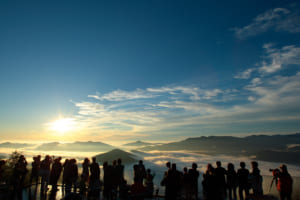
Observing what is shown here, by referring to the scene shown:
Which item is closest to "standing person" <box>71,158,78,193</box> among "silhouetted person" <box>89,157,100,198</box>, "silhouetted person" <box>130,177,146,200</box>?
"silhouetted person" <box>89,157,100,198</box>

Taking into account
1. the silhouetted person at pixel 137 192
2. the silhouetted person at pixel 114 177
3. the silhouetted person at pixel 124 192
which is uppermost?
the silhouetted person at pixel 114 177

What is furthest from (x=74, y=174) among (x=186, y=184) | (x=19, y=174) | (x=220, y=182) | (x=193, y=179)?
(x=220, y=182)

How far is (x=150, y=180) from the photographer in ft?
32.1

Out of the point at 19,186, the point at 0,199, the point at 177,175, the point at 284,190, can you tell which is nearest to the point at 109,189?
the point at 177,175

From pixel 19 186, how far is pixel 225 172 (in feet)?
42.6

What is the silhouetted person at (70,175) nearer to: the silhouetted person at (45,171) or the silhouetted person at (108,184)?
the silhouetted person at (45,171)

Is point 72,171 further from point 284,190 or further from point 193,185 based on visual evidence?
point 284,190

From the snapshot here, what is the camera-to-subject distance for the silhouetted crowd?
7902 mm

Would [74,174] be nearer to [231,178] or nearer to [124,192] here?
[124,192]

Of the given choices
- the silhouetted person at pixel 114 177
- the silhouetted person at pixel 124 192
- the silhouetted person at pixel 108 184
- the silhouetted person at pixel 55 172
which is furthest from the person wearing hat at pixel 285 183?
the silhouetted person at pixel 55 172

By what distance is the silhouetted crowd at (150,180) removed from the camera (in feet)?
25.9

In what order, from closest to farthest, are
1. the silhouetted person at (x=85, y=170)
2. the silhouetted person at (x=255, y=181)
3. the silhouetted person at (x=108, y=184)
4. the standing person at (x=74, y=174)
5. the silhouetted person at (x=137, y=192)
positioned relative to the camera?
1. the silhouetted person at (x=137, y=192)
2. the silhouetted person at (x=255, y=181)
3. the silhouetted person at (x=108, y=184)
4. the standing person at (x=74, y=174)
5. the silhouetted person at (x=85, y=170)

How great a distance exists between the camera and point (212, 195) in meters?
7.85

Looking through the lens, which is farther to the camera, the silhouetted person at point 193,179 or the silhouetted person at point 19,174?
the silhouetted person at point 19,174
